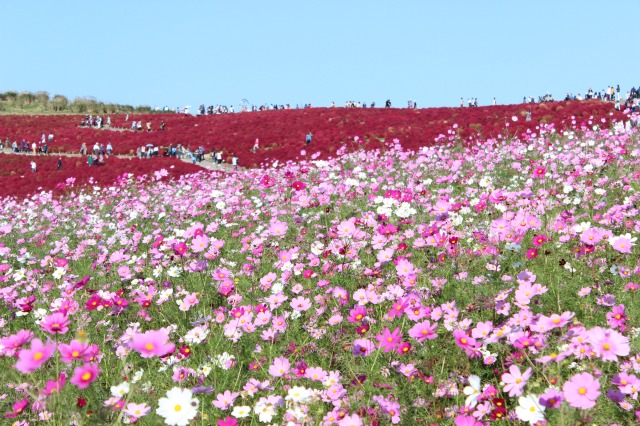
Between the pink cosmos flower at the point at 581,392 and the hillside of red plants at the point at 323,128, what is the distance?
13.6 meters

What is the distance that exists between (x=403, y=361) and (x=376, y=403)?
53 centimetres

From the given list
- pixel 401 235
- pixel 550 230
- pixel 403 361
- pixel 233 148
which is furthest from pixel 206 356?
pixel 233 148

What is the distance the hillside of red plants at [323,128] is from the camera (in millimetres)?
18828

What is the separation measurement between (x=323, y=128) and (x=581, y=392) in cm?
2352

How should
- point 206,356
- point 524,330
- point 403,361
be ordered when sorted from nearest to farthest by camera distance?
point 524,330 → point 403,361 → point 206,356

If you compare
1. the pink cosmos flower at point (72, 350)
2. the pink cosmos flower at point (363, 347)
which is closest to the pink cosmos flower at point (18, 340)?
the pink cosmos flower at point (72, 350)

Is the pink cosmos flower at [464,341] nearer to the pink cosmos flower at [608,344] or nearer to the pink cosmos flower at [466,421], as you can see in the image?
the pink cosmos flower at [466,421]

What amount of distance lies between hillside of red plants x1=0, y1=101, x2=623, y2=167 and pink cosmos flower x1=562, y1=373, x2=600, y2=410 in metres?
13.6

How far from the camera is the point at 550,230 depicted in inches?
158

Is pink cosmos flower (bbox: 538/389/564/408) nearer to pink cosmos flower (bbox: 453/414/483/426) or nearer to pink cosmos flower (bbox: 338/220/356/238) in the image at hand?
pink cosmos flower (bbox: 453/414/483/426)

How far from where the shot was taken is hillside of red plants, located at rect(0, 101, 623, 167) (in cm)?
1883

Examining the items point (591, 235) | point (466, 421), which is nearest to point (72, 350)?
point (466, 421)

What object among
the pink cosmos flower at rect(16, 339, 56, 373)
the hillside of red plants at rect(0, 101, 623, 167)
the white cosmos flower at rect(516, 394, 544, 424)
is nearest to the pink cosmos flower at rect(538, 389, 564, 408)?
the white cosmos flower at rect(516, 394, 544, 424)

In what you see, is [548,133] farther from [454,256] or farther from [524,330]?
[524,330]
